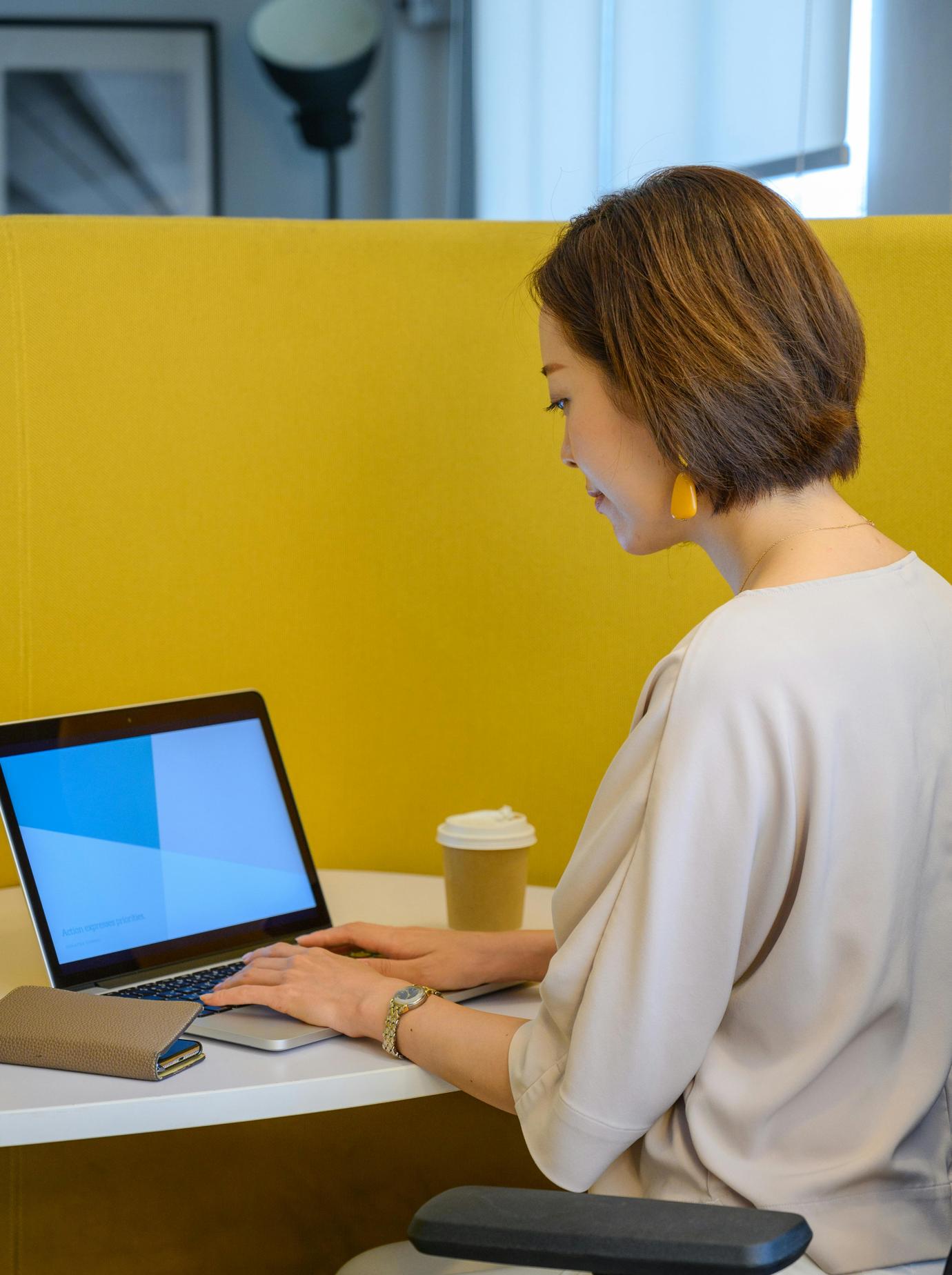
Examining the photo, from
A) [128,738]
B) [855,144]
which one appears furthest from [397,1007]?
[855,144]

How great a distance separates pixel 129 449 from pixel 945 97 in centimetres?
136

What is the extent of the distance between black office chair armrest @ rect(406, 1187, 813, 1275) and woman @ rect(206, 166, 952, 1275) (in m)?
0.15

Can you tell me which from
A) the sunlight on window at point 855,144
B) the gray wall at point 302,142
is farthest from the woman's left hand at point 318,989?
the gray wall at point 302,142

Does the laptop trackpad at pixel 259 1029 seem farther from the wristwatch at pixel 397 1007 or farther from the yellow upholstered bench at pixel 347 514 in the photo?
the yellow upholstered bench at pixel 347 514

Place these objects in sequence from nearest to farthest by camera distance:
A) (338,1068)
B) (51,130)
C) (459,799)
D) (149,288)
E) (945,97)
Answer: (338,1068)
(149,288)
(459,799)
(945,97)
(51,130)

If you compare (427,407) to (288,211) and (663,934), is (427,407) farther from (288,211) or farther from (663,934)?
(288,211)

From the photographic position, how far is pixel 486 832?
1.20 metres

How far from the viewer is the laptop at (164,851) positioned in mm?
1053

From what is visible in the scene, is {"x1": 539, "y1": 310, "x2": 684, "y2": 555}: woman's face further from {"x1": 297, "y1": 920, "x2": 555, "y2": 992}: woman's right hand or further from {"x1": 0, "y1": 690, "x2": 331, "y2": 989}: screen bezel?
{"x1": 0, "y1": 690, "x2": 331, "y2": 989}: screen bezel

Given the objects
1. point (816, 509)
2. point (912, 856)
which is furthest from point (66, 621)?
point (912, 856)

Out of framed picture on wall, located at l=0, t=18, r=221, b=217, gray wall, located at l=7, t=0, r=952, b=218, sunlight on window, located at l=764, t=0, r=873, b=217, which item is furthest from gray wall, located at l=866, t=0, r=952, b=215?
framed picture on wall, located at l=0, t=18, r=221, b=217

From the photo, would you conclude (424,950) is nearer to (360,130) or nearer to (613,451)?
(613,451)

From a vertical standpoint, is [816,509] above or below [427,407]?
below

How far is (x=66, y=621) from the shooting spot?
59.0 inches
